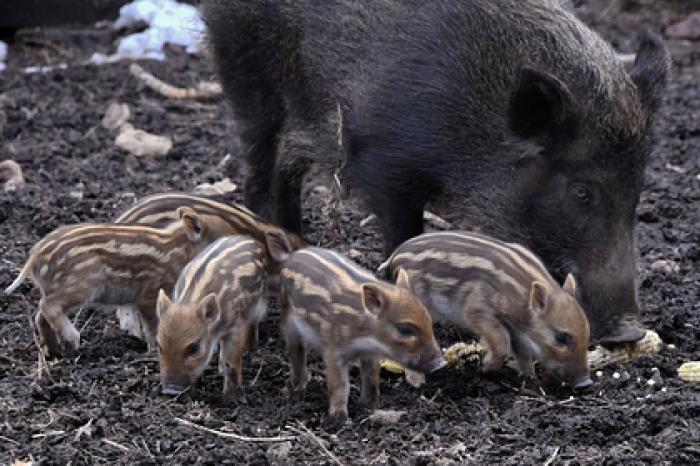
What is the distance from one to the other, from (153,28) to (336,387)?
6.40 metres

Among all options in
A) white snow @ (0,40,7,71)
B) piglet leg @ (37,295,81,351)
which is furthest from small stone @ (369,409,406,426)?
white snow @ (0,40,7,71)

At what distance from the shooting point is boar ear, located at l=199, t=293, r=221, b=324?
4633mm

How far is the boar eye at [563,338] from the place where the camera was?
4820 mm

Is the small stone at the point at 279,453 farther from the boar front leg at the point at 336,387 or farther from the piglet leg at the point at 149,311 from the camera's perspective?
the piglet leg at the point at 149,311

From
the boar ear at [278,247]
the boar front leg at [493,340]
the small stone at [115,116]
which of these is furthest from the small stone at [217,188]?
the boar front leg at [493,340]

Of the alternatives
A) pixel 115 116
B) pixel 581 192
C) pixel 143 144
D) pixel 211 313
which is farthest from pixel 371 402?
pixel 115 116

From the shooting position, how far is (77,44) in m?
10.5

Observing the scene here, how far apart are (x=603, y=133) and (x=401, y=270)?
3.84 ft

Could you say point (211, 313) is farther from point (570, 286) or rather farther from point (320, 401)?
point (570, 286)

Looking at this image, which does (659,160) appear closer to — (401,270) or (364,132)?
(364,132)

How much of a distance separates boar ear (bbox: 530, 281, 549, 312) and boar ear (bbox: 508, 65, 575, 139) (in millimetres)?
880

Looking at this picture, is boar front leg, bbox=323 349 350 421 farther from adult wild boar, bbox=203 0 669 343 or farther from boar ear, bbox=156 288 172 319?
adult wild boar, bbox=203 0 669 343

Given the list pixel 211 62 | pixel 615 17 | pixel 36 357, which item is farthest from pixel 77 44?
pixel 36 357

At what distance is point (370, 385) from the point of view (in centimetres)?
475
